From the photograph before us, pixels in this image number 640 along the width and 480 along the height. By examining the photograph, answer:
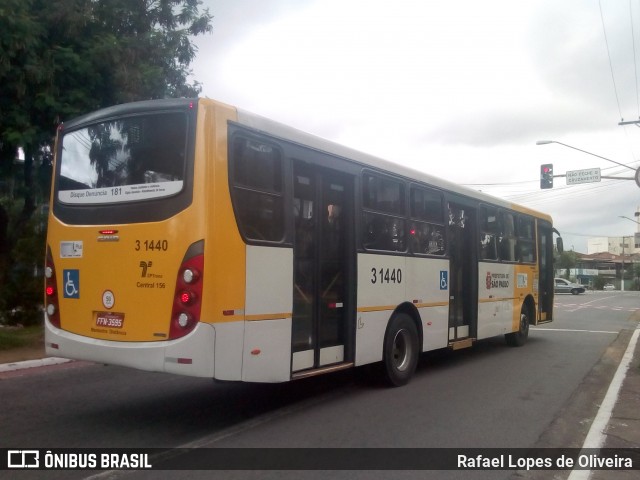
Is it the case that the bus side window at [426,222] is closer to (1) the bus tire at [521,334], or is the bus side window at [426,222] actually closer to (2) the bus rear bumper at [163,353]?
(2) the bus rear bumper at [163,353]

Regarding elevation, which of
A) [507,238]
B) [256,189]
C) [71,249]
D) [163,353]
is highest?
[256,189]

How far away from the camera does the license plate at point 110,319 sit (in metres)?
6.08

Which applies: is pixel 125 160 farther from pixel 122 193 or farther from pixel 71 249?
pixel 71 249

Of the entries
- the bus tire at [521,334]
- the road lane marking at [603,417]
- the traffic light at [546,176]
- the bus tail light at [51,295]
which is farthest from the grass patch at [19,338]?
the traffic light at [546,176]

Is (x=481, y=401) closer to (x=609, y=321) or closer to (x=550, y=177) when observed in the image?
(x=609, y=321)

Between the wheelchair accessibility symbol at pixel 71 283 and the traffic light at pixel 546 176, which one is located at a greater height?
the traffic light at pixel 546 176

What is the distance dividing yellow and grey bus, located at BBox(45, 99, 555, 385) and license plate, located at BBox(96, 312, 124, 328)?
2cm

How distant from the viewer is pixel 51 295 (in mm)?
6758

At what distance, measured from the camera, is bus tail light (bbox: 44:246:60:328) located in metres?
6.66

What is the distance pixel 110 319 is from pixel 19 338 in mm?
6800

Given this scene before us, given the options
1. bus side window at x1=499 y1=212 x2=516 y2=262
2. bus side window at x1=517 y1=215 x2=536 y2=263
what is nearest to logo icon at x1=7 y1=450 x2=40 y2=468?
bus side window at x1=499 y1=212 x2=516 y2=262

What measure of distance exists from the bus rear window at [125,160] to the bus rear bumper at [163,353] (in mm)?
1455

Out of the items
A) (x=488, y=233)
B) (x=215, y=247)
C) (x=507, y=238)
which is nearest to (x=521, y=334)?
(x=507, y=238)

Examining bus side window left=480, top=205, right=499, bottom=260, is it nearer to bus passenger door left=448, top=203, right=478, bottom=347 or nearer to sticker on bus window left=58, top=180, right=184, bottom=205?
bus passenger door left=448, top=203, right=478, bottom=347
